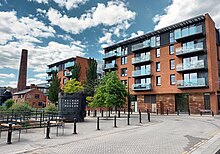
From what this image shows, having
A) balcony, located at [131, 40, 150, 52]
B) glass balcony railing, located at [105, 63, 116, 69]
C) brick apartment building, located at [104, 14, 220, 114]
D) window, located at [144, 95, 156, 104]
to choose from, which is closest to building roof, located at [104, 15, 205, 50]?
brick apartment building, located at [104, 14, 220, 114]

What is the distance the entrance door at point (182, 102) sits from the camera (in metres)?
32.6

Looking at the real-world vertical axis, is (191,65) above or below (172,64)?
below

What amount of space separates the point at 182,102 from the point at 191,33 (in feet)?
37.0

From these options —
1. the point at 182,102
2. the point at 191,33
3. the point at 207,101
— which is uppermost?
the point at 191,33

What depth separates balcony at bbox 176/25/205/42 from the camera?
30.4 m

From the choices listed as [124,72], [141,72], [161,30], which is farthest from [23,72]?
[161,30]

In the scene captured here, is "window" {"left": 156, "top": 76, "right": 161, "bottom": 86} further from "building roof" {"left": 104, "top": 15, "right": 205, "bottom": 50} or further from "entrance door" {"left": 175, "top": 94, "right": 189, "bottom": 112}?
"building roof" {"left": 104, "top": 15, "right": 205, "bottom": 50}

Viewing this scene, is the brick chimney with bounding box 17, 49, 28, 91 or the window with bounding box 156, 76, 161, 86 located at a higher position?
the brick chimney with bounding box 17, 49, 28, 91

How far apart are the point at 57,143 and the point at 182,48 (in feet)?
93.9

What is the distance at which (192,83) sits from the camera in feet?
101

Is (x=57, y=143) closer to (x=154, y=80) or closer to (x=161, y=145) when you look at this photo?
(x=161, y=145)

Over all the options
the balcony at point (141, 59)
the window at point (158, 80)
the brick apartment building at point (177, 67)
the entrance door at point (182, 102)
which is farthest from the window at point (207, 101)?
the balcony at point (141, 59)

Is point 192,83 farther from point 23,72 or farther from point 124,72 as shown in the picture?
point 23,72

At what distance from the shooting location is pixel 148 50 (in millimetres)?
39250
